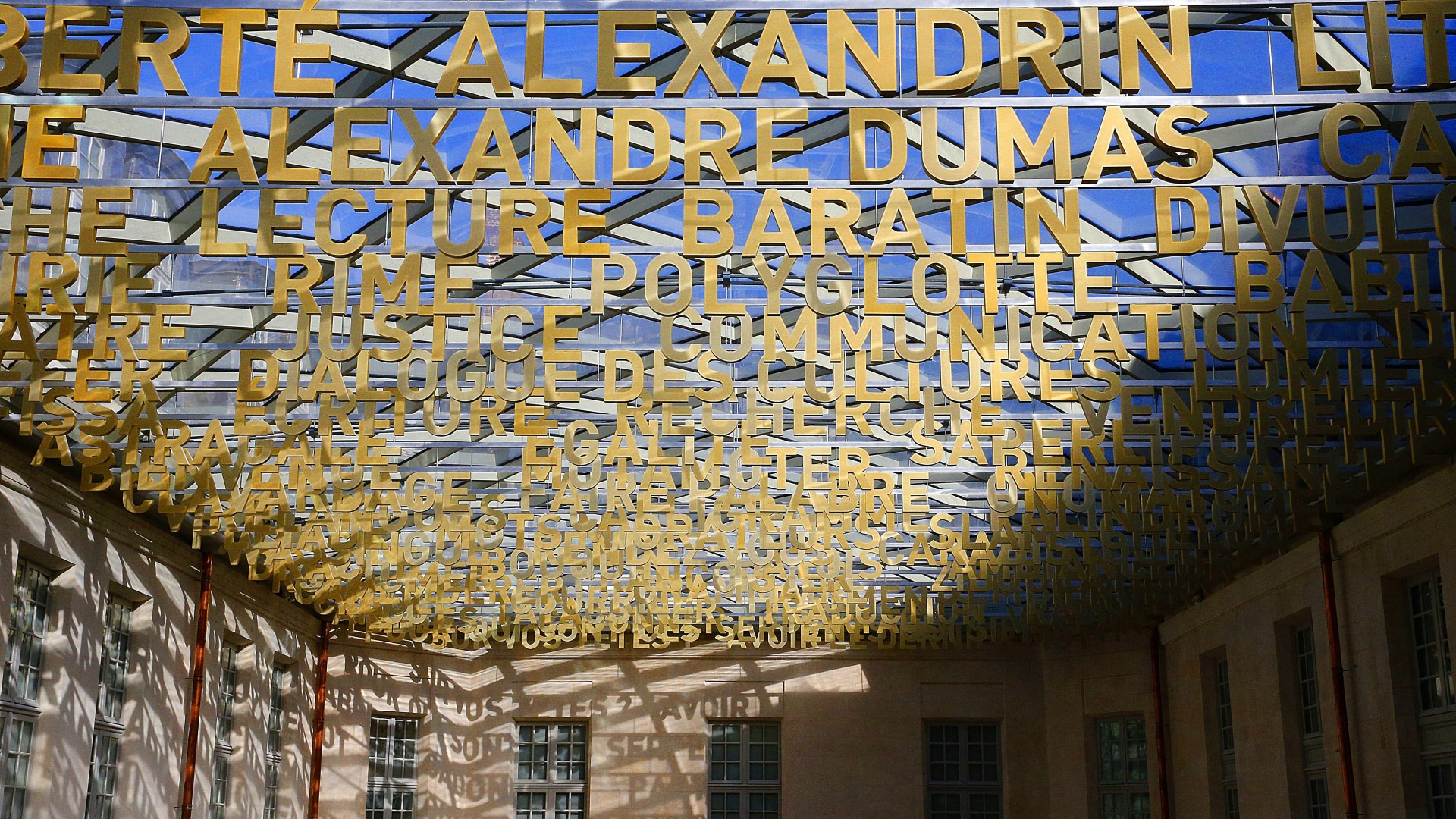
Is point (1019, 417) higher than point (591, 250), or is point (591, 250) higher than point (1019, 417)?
point (1019, 417)

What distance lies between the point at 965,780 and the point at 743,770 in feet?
15.2

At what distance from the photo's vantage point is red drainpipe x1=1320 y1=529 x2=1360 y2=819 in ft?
60.5

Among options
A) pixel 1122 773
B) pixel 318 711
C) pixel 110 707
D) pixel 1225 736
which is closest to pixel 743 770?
pixel 1122 773

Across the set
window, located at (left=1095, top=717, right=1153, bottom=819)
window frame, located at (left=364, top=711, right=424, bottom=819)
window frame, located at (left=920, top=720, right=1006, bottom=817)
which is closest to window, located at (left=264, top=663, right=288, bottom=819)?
window frame, located at (left=364, top=711, right=424, bottom=819)

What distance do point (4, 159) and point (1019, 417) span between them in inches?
463

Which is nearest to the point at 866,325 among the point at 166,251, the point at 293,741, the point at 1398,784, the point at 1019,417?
the point at 166,251

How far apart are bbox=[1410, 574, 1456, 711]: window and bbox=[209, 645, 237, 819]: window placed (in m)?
16.9

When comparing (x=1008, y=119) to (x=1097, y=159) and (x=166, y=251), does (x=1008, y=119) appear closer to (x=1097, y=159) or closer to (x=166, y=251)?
(x=1097, y=159)

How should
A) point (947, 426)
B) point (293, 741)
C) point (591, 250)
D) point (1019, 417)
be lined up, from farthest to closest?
1. point (293, 741)
2. point (947, 426)
3. point (1019, 417)
4. point (591, 250)

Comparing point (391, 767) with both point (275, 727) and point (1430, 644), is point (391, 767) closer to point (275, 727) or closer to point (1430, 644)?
point (275, 727)

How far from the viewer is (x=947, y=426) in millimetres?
18469

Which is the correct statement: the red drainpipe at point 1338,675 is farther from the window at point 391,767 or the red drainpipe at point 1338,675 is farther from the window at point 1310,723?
the window at point 391,767

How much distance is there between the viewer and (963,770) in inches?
1209

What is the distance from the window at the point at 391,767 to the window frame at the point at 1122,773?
13.6 m
